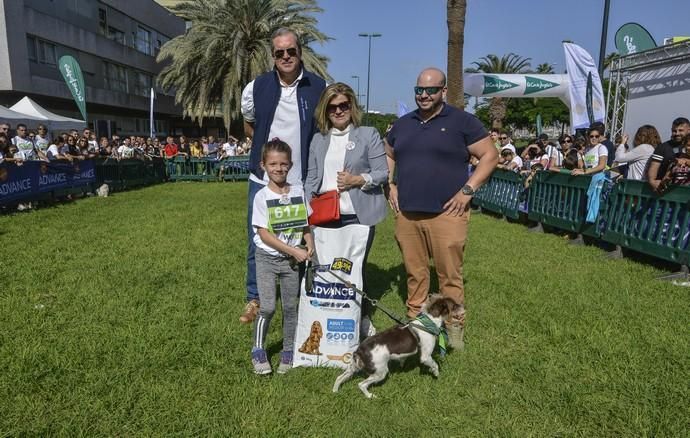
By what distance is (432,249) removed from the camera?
12.2 feet

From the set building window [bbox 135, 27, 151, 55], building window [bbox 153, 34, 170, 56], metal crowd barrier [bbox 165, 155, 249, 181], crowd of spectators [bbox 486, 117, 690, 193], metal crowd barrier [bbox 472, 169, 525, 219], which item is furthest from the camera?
building window [bbox 153, 34, 170, 56]

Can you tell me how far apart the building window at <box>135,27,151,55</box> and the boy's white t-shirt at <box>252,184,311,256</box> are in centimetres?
3787

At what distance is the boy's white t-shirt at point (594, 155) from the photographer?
301 inches

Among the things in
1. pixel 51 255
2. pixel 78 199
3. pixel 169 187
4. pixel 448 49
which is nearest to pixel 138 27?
pixel 169 187

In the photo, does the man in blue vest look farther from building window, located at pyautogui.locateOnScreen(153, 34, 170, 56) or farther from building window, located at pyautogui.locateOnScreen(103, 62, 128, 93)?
building window, located at pyautogui.locateOnScreen(153, 34, 170, 56)

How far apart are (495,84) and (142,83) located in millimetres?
30701

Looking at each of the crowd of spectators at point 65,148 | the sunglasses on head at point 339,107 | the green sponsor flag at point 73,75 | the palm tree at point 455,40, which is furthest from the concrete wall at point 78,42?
the sunglasses on head at point 339,107

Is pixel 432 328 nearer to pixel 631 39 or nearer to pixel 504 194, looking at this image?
pixel 504 194

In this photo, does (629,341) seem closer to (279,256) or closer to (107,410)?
(279,256)

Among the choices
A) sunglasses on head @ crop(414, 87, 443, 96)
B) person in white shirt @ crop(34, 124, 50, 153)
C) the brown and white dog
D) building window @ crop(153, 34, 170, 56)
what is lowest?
the brown and white dog

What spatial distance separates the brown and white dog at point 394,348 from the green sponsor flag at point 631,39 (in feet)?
52.5

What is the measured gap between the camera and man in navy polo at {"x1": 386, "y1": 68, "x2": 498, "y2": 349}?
11.2 ft

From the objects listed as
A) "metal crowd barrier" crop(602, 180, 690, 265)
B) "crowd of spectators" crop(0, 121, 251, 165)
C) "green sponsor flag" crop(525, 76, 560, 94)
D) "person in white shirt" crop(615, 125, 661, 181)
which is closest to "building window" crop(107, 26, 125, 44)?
"crowd of spectators" crop(0, 121, 251, 165)

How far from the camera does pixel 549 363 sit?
3.49 metres
